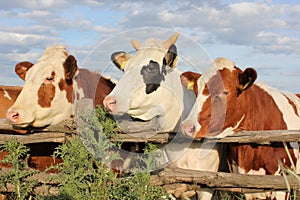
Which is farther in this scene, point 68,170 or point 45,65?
point 45,65

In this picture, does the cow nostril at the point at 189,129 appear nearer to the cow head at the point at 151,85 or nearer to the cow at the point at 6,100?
the cow head at the point at 151,85

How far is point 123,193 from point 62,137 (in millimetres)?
996

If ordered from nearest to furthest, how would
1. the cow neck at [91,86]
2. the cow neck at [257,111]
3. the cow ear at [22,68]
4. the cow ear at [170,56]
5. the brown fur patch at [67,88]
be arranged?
the cow neck at [257,111]
the cow ear at [170,56]
the brown fur patch at [67,88]
the cow neck at [91,86]
the cow ear at [22,68]

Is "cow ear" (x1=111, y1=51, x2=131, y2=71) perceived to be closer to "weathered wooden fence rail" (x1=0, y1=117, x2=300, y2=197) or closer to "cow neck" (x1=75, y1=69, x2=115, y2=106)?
"cow neck" (x1=75, y1=69, x2=115, y2=106)

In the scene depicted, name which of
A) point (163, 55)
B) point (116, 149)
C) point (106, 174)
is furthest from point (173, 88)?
point (106, 174)

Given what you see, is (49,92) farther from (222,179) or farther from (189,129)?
(222,179)

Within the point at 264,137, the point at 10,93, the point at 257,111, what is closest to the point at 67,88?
the point at 10,93

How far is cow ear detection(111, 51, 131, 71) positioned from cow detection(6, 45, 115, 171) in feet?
1.44

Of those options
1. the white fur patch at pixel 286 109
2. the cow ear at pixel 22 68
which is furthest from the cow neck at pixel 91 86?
the white fur patch at pixel 286 109

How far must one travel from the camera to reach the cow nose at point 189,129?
452 centimetres

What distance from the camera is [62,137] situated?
16.5 ft

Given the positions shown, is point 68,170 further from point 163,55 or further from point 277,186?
point 277,186

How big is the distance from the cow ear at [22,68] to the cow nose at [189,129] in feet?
7.52

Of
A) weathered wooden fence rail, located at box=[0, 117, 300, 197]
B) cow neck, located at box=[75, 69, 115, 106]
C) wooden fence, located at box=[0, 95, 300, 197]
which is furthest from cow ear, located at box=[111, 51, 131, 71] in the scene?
weathered wooden fence rail, located at box=[0, 117, 300, 197]
